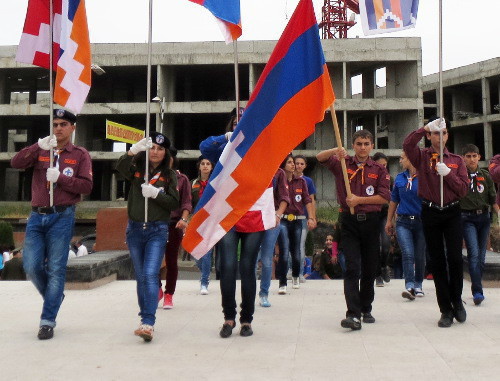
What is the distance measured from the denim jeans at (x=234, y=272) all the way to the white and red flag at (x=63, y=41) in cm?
197

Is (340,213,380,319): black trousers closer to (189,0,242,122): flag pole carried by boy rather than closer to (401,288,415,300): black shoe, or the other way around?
(189,0,242,122): flag pole carried by boy

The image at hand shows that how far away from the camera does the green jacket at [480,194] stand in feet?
24.5

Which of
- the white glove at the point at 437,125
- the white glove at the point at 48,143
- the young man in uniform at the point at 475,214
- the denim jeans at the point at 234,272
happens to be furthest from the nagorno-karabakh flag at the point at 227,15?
the young man in uniform at the point at 475,214

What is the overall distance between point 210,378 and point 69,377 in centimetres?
92

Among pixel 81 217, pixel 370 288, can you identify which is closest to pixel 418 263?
pixel 370 288

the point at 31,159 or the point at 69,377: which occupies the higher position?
the point at 31,159

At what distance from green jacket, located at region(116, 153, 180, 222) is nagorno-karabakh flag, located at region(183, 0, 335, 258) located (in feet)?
1.24

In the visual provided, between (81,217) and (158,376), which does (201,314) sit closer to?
(158,376)

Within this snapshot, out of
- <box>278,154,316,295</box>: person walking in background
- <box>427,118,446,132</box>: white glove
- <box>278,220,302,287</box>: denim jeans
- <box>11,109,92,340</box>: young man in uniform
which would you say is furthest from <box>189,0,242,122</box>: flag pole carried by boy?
<box>278,220,302,287</box>: denim jeans

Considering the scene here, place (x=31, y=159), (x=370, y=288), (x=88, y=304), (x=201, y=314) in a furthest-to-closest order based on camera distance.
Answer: (x=88, y=304) → (x=201, y=314) → (x=370, y=288) → (x=31, y=159)

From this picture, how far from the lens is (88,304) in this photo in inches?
296

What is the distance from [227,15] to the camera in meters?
5.70

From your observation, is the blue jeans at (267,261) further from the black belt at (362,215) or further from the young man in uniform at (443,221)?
the young man in uniform at (443,221)

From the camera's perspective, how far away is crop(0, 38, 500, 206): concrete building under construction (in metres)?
36.0
